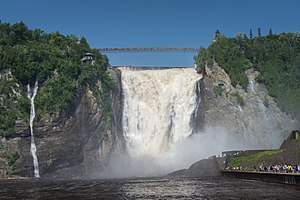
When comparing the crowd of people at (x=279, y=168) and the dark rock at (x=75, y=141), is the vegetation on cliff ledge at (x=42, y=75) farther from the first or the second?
the crowd of people at (x=279, y=168)

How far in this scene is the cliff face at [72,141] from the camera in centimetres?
7062

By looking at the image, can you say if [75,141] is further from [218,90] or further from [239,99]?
[239,99]

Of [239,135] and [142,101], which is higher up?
[142,101]

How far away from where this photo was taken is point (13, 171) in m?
68.7

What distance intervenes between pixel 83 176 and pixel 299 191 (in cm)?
4263

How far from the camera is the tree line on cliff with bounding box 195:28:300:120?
94.5 metres

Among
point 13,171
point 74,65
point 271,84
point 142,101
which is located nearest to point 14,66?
point 74,65

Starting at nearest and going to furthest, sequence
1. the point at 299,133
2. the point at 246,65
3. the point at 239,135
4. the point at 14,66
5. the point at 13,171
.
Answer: the point at 299,133
the point at 13,171
the point at 14,66
the point at 239,135
the point at 246,65

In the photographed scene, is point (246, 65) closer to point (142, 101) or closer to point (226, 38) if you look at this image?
point (226, 38)

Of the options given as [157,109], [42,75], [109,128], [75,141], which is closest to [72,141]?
[75,141]

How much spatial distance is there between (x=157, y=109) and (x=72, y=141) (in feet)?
74.0

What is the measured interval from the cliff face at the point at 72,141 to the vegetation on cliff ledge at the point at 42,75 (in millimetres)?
1873

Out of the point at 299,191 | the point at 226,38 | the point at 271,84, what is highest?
the point at 226,38

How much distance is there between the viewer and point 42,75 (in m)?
77.1
